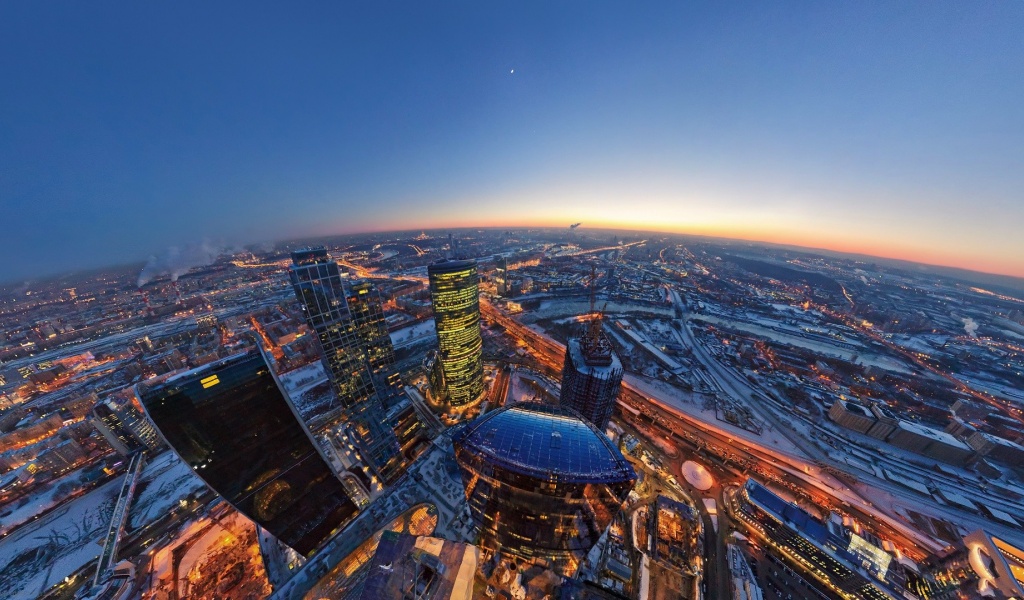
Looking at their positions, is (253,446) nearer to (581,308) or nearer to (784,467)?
(784,467)

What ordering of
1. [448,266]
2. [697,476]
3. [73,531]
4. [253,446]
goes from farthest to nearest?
1. [448,266]
2. [697,476]
3. [73,531]
4. [253,446]

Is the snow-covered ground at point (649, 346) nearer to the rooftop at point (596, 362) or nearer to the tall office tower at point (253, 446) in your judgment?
the rooftop at point (596, 362)

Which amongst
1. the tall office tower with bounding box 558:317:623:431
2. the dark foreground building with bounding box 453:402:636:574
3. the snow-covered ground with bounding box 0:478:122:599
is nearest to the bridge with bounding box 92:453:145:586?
the snow-covered ground with bounding box 0:478:122:599

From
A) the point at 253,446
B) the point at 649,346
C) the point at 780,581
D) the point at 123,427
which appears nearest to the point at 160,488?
the point at 123,427

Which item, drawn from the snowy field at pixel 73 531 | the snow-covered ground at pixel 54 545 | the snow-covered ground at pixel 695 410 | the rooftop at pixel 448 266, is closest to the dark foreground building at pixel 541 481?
the rooftop at pixel 448 266

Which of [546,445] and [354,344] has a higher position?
[354,344]

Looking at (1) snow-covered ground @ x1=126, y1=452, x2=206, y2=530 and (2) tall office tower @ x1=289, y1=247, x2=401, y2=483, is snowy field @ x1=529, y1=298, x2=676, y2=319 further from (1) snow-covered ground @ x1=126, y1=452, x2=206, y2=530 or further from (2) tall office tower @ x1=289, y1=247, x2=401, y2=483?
(1) snow-covered ground @ x1=126, y1=452, x2=206, y2=530

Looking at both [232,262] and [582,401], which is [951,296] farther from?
[232,262]
